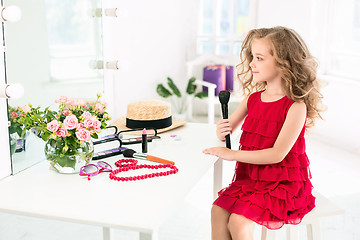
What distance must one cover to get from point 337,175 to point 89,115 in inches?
95.9

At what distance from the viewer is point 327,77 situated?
4410 millimetres

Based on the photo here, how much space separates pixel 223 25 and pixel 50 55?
11.8ft

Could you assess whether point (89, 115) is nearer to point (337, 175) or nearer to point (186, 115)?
point (337, 175)

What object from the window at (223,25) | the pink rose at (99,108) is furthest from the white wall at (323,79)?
the pink rose at (99,108)

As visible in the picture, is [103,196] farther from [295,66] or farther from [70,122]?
[295,66]

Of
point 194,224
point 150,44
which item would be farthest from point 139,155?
point 150,44

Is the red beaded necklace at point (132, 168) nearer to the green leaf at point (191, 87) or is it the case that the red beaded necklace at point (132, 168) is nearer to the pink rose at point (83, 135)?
the pink rose at point (83, 135)

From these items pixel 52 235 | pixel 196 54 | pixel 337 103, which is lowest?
pixel 52 235

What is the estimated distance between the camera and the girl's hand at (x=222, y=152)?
166cm

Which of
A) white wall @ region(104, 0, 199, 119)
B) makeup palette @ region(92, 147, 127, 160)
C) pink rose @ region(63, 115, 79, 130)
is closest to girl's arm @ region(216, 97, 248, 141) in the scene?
makeup palette @ region(92, 147, 127, 160)

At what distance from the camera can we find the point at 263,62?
1.73 metres

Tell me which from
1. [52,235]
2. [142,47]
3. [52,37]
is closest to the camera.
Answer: [52,37]

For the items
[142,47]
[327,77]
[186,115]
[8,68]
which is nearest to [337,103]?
[327,77]

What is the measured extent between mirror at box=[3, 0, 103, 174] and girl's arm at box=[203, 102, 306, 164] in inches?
25.2
